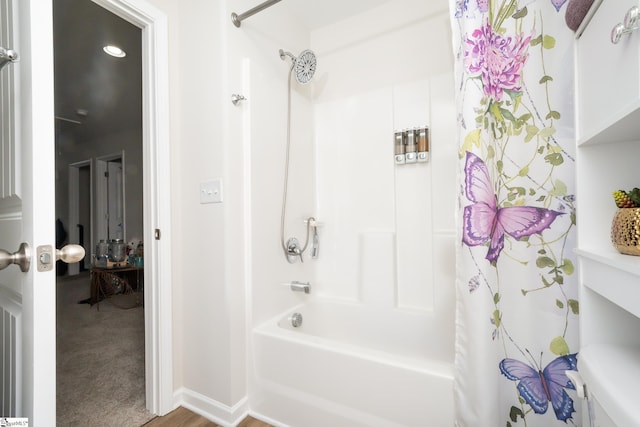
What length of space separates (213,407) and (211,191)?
1.13 metres

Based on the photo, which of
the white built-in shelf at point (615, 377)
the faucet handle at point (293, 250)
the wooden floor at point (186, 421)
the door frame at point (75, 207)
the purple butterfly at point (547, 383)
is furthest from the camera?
the door frame at point (75, 207)

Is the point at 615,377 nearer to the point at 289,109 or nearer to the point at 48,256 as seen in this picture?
the point at 48,256

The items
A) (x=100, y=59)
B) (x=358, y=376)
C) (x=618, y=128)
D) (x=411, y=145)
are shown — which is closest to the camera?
(x=618, y=128)

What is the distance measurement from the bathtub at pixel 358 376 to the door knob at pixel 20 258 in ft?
3.37

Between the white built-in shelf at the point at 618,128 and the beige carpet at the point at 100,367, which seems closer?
the white built-in shelf at the point at 618,128

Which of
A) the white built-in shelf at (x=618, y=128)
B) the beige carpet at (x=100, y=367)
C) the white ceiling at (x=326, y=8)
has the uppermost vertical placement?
the white ceiling at (x=326, y=8)

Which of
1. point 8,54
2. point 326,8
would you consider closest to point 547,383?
point 8,54

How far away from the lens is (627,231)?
0.61 m

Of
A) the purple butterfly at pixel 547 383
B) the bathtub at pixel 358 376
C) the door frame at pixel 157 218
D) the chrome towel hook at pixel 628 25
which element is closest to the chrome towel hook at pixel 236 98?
the door frame at pixel 157 218

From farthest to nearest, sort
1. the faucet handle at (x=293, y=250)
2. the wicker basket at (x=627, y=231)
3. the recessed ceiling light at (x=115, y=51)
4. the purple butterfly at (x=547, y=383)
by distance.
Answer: the recessed ceiling light at (x=115, y=51)
the faucet handle at (x=293, y=250)
the purple butterfly at (x=547, y=383)
the wicker basket at (x=627, y=231)

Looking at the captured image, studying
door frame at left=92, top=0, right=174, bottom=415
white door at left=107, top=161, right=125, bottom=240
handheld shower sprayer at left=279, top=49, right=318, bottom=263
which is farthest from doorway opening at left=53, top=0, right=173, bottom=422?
white door at left=107, top=161, right=125, bottom=240

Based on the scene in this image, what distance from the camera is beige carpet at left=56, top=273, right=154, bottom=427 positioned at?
4.71 ft

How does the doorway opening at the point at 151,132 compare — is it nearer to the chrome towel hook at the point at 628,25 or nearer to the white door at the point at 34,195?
the white door at the point at 34,195

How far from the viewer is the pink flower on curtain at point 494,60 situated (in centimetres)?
95
